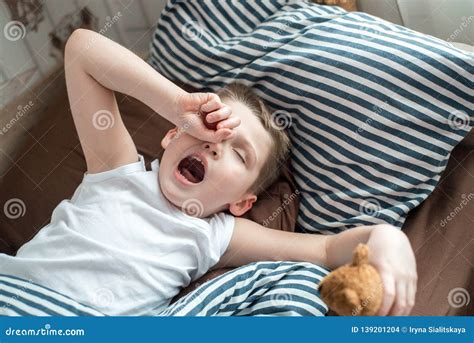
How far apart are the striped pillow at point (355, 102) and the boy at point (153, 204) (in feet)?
0.19

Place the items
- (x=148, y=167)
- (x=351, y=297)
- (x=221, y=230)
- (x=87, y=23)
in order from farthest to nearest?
(x=87, y=23) < (x=148, y=167) < (x=221, y=230) < (x=351, y=297)

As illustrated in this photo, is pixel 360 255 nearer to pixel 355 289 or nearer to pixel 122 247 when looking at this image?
pixel 355 289

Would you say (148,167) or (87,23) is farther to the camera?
(87,23)

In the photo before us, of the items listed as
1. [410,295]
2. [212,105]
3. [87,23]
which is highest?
[87,23]

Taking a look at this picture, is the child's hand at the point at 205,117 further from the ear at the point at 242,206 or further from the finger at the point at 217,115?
the ear at the point at 242,206

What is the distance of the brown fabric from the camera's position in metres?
0.79

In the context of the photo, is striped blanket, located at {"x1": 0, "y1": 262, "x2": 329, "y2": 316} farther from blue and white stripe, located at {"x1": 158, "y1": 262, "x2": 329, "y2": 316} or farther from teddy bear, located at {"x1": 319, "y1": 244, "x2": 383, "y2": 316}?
teddy bear, located at {"x1": 319, "y1": 244, "x2": 383, "y2": 316}

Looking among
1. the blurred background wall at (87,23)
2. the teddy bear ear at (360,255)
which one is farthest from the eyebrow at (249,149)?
the blurred background wall at (87,23)

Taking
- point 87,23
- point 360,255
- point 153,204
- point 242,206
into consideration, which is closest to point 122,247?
point 153,204

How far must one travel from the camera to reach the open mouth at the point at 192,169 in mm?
788

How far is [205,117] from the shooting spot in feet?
2.48

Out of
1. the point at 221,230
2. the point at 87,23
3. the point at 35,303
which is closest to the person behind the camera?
the point at 35,303

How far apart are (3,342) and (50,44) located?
539 mm

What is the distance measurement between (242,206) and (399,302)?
0.91 ft
